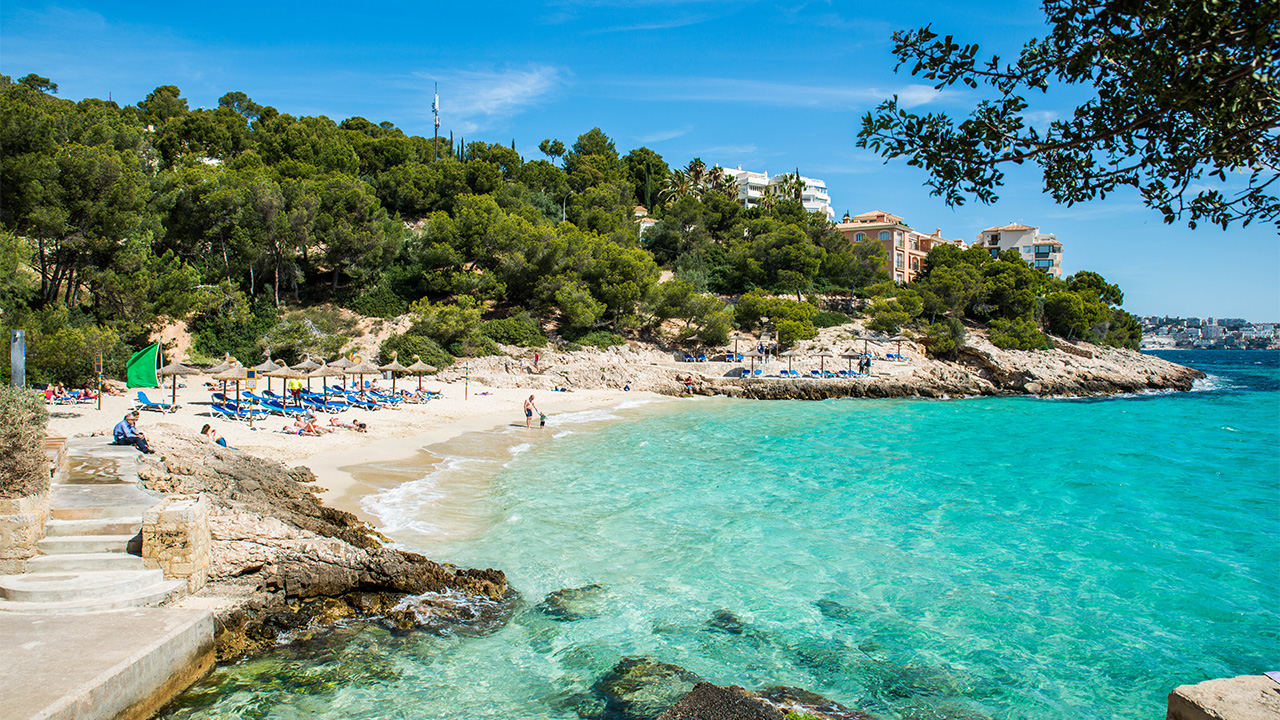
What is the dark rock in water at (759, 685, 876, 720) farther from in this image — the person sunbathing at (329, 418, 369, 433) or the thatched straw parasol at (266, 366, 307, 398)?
the thatched straw parasol at (266, 366, 307, 398)

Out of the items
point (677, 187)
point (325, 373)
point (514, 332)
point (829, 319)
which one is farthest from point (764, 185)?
point (325, 373)

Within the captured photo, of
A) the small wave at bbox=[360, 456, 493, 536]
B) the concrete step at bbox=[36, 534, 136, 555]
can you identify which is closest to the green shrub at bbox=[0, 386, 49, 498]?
the concrete step at bbox=[36, 534, 136, 555]

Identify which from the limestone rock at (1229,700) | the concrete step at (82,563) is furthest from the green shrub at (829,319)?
the limestone rock at (1229,700)

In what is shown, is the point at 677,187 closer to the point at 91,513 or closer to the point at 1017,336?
the point at 1017,336

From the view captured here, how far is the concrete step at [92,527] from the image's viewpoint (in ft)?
23.6

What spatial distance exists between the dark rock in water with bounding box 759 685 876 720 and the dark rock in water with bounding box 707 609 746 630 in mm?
1558

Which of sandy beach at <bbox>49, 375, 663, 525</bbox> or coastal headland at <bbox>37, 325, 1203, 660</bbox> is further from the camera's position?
sandy beach at <bbox>49, 375, 663, 525</bbox>

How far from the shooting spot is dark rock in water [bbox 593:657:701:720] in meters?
6.13

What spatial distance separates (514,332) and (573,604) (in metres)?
29.0

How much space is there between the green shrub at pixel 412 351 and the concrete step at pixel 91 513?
79.4 feet

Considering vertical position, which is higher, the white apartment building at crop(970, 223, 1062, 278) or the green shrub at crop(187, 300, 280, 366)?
the white apartment building at crop(970, 223, 1062, 278)

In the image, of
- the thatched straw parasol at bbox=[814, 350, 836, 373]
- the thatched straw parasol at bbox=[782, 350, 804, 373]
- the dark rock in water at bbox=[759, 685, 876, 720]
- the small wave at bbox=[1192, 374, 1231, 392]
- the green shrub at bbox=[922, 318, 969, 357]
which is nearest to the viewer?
the dark rock in water at bbox=[759, 685, 876, 720]

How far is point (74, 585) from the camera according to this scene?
6.29m

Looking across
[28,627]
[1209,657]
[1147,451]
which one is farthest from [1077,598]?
[1147,451]
